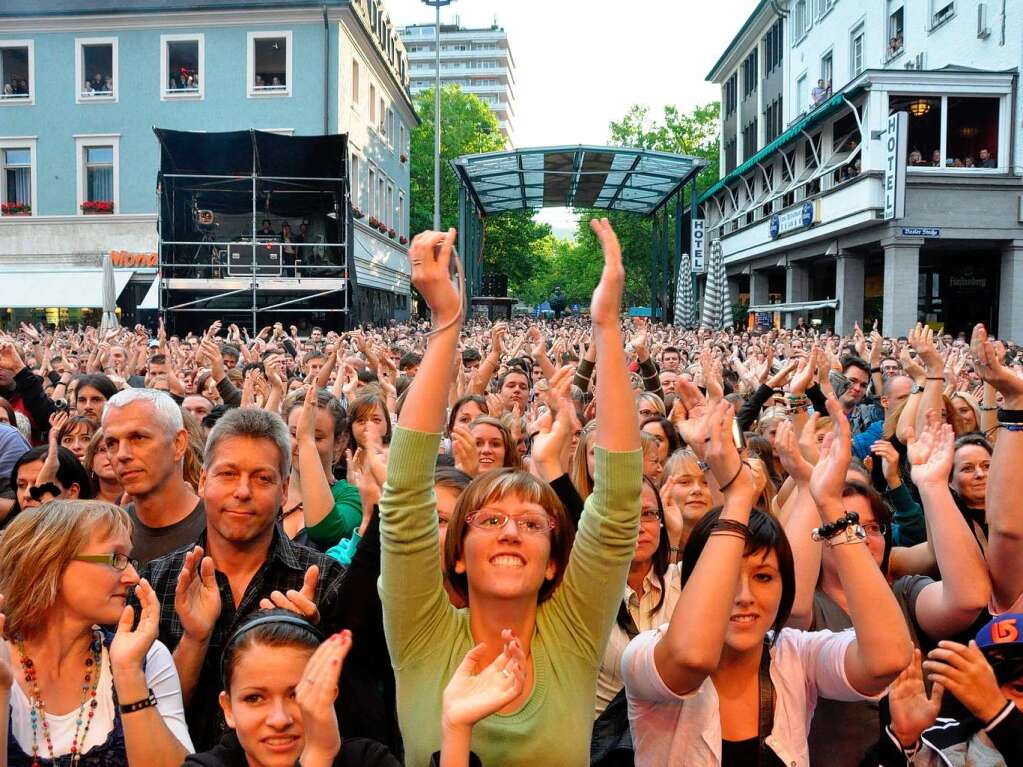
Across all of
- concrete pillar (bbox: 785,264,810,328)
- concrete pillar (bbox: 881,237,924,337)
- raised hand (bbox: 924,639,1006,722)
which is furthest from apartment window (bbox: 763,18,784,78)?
raised hand (bbox: 924,639,1006,722)

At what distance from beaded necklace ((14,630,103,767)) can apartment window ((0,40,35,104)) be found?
112ft

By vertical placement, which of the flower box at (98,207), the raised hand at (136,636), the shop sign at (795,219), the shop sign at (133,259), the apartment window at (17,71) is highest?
the apartment window at (17,71)

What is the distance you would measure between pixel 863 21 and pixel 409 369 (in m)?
26.7

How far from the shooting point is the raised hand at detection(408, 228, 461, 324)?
2314 mm

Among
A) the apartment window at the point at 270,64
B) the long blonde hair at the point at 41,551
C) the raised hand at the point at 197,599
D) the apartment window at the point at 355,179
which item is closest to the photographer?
the long blonde hair at the point at 41,551

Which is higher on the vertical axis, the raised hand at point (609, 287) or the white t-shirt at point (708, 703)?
the raised hand at point (609, 287)

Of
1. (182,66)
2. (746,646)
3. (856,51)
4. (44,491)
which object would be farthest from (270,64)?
(746,646)

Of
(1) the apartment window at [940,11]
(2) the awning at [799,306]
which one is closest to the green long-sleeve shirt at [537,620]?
(2) the awning at [799,306]

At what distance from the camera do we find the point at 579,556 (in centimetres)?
245

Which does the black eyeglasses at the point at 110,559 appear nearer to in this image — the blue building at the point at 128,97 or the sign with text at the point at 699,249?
the blue building at the point at 128,97

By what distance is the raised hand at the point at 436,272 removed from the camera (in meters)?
2.31

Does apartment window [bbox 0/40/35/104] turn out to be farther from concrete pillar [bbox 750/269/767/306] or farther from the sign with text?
concrete pillar [bbox 750/269/767/306]

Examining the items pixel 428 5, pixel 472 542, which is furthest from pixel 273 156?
pixel 472 542

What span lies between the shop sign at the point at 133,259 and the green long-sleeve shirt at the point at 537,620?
30.1 meters
